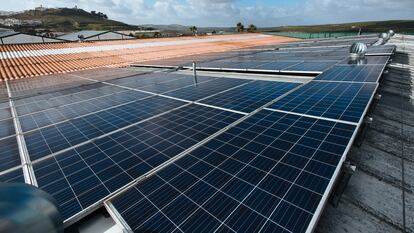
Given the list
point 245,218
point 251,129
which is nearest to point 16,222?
point 245,218

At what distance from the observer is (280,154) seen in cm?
599

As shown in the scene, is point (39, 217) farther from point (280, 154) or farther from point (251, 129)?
point (251, 129)

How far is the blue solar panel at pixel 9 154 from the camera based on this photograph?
674 cm

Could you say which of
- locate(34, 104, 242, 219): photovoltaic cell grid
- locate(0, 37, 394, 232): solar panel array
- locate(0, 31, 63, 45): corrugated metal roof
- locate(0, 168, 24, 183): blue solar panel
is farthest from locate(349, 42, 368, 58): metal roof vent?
locate(0, 31, 63, 45): corrugated metal roof

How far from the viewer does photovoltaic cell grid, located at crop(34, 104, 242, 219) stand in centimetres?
533

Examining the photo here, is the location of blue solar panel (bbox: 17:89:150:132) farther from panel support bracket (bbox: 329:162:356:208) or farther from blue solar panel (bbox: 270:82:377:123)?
panel support bracket (bbox: 329:162:356:208)

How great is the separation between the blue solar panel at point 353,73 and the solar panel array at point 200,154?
259 mm

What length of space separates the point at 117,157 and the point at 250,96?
714cm

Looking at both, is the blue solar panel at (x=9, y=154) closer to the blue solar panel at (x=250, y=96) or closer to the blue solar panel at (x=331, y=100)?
the blue solar panel at (x=250, y=96)

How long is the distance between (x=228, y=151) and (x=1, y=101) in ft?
56.3

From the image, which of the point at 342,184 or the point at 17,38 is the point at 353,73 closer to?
the point at 342,184

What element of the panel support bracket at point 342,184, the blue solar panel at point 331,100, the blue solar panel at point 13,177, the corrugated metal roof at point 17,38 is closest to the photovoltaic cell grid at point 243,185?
the panel support bracket at point 342,184

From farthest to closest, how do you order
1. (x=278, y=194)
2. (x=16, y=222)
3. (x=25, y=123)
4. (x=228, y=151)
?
1. (x=25, y=123)
2. (x=228, y=151)
3. (x=278, y=194)
4. (x=16, y=222)

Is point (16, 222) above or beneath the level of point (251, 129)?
above
